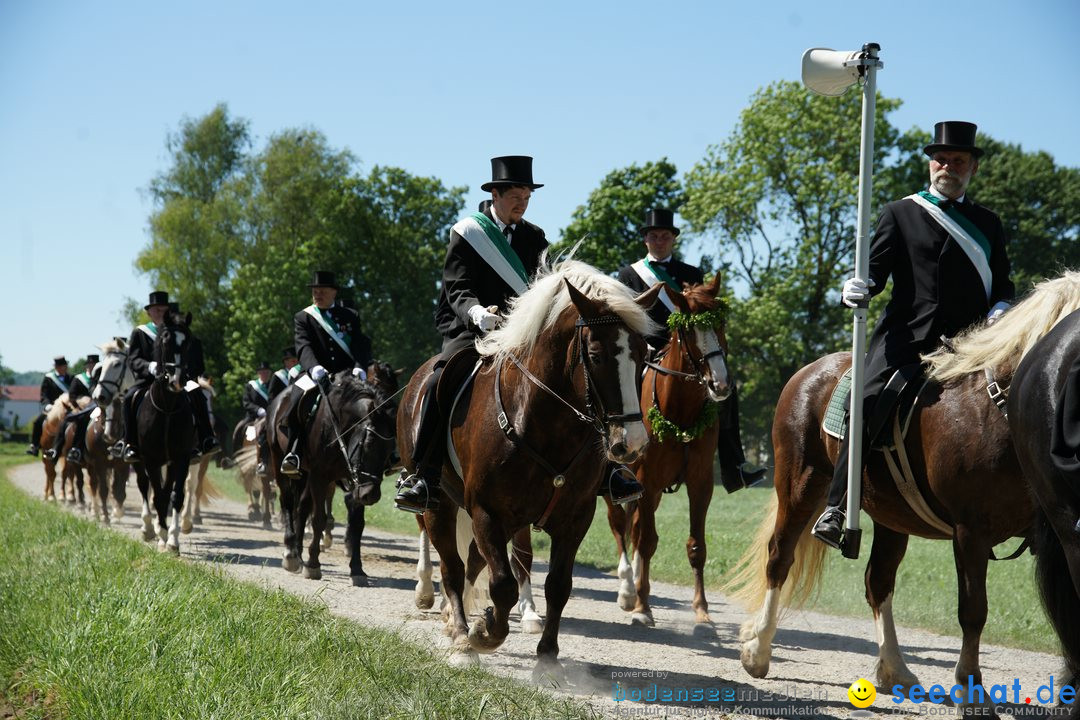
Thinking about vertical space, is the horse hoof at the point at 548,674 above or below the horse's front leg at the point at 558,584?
below

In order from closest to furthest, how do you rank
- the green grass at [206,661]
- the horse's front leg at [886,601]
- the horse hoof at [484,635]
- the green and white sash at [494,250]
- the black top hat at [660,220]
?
the green grass at [206,661] < the horse hoof at [484,635] < the horse's front leg at [886,601] < the green and white sash at [494,250] < the black top hat at [660,220]

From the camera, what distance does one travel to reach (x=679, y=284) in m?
10.7

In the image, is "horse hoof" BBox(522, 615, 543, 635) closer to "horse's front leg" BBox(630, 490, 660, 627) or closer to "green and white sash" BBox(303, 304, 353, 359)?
"horse's front leg" BBox(630, 490, 660, 627)

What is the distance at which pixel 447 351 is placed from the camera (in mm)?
7887

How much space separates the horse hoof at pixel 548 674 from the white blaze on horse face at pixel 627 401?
Answer: 1534 mm

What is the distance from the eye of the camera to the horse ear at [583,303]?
20.3 ft

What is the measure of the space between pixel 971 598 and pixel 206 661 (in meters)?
4.22

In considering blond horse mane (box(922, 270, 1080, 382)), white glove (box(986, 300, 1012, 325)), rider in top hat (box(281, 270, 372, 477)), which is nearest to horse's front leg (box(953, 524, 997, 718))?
blond horse mane (box(922, 270, 1080, 382))

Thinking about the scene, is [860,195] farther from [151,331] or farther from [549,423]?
[151,331]

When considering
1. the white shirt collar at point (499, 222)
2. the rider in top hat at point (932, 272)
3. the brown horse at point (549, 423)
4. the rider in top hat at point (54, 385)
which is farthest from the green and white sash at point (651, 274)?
the rider in top hat at point (54, 385)

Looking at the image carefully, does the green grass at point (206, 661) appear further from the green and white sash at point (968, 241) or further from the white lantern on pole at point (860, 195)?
the green and white sash at point (968, 241)

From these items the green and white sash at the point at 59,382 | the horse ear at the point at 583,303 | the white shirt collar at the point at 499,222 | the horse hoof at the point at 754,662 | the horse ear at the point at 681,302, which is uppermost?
the white shirt collar at the point at 499,222

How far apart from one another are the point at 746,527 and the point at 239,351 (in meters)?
37.7

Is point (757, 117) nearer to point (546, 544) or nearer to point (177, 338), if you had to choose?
point (546, 544)
